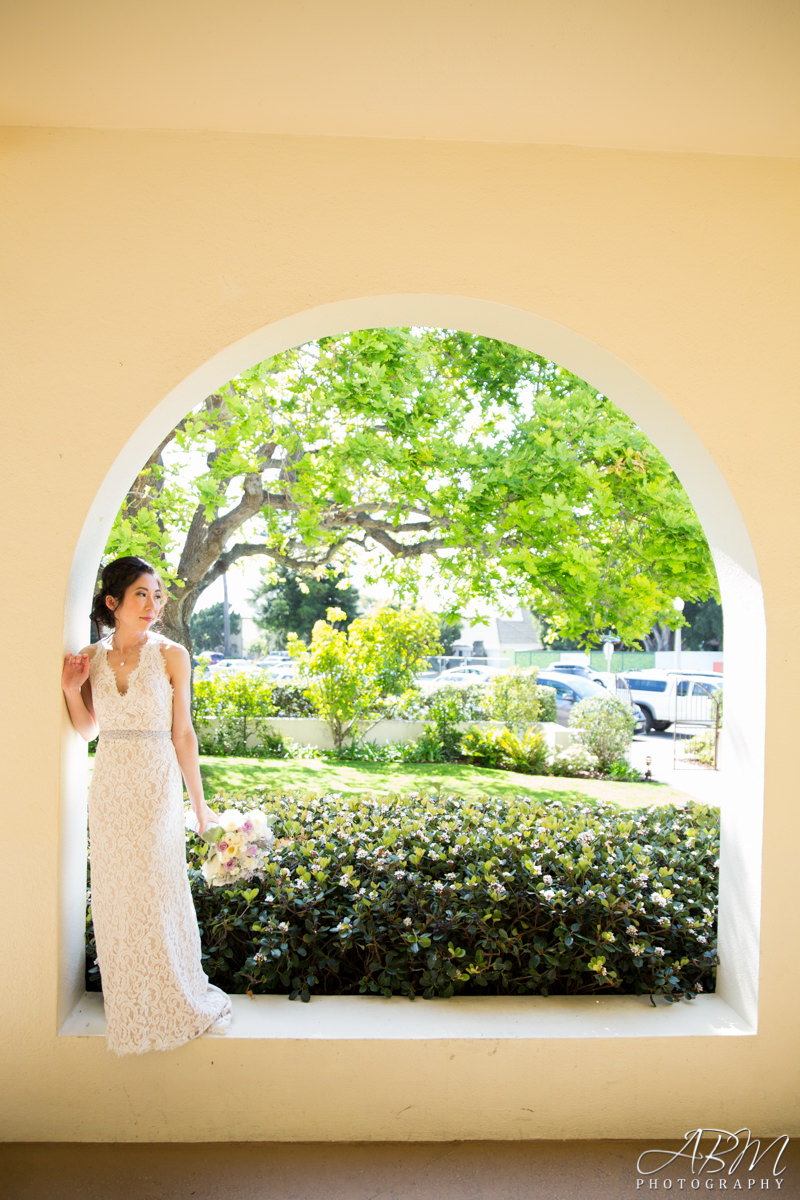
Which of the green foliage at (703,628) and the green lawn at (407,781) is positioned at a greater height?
the green foliage at (703,628)

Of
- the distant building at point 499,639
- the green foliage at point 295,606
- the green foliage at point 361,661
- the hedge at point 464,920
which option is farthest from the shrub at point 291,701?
the distant building at point 499,639

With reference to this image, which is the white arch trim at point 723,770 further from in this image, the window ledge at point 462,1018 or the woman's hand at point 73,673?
the woman's hand at point 73,673

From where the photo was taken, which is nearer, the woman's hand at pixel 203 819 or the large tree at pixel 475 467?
the woman's hand at pixel 203 819

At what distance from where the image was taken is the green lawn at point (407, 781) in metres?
7.70

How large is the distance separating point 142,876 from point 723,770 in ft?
6.87

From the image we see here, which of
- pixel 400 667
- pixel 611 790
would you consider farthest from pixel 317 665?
pixel 611 790

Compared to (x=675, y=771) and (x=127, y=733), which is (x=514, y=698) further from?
(x=127, y=733)

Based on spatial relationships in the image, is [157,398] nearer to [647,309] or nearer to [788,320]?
[647,309]

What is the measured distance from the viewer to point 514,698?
1169 centimetres

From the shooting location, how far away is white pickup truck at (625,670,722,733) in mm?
14492

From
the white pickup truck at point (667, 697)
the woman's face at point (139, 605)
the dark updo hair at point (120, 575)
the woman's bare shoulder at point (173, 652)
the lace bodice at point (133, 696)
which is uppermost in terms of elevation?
the dark updo hair at point (120, 575)

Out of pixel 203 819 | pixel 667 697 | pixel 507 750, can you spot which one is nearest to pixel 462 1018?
pixel 203 819

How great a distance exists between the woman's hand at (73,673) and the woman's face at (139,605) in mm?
179

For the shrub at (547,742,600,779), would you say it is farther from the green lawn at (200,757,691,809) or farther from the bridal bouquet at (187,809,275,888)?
the bridal bouquet at (187,809,275,888)
